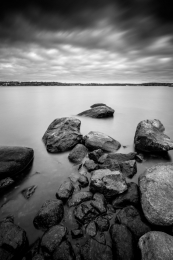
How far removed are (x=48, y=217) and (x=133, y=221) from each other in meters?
2.04

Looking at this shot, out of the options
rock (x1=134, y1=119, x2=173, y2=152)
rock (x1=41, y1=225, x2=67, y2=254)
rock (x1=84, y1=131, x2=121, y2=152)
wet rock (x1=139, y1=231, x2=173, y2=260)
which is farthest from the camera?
rock (x1=84, y1=131, x2=121, y2=152)

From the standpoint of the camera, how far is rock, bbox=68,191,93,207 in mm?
3768

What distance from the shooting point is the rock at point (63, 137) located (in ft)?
23.2

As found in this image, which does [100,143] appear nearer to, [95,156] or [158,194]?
[95,156]

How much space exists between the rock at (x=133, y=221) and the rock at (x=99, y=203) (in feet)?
1.37

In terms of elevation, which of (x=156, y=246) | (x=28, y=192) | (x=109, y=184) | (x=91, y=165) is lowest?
(x=28, y=192)

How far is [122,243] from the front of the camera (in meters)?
2.79

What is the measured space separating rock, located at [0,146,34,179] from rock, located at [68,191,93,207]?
2.59 meters

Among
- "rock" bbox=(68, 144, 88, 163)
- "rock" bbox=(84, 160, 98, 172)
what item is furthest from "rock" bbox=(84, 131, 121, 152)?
"rock" bbox=(84, 160, 98, 172)

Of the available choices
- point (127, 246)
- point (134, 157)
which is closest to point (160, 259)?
point (127, 246)

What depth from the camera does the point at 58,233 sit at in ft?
9.70

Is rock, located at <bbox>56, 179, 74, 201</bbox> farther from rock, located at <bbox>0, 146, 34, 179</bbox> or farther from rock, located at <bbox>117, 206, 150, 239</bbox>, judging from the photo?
rock, located at <bbox>0, 146, 34, 179</bbox>

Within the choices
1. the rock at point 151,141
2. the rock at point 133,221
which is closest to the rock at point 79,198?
the rock at point 133,221

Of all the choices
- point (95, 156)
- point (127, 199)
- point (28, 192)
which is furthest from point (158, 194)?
point (28, 192)
